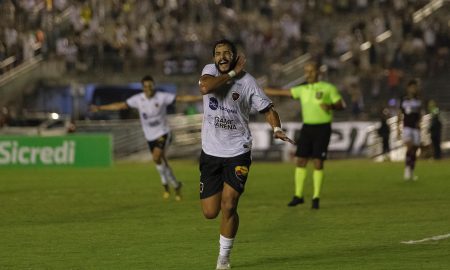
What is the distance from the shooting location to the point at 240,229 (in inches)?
624

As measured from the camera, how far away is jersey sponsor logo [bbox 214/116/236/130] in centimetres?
1195

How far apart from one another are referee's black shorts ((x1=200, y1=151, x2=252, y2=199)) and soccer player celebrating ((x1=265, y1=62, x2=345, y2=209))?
22.4 ft

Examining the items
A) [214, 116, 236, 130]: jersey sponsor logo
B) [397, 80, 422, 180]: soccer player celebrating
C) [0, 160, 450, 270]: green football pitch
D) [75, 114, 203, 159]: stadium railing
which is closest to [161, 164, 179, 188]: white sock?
[0, 160, 450, 270]: green football pitch

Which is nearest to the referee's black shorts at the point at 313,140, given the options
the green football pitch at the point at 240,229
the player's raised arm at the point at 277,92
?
the player's raised arm at the point at 277,92

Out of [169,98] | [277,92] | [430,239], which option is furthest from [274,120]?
[169,98]

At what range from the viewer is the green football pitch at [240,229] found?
498 inches

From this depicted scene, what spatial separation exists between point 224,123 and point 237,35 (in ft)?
99.7

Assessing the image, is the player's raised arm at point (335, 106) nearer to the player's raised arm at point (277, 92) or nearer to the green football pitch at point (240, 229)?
the player's raised arm at point (277, 92)

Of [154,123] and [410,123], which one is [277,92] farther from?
[410,123]

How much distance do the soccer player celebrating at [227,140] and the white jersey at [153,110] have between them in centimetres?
942

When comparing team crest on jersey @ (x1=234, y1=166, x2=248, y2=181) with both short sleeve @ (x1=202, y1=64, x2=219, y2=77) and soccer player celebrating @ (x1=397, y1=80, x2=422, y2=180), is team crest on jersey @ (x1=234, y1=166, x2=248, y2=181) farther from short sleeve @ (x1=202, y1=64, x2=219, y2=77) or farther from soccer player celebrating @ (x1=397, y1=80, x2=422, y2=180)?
soccer player celebrating @ (x1=397, y1=80, x2=422, y2=180)

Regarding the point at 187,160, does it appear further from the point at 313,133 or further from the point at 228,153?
the point at 228,153

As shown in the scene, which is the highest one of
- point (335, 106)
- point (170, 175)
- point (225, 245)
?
point (335, 106)

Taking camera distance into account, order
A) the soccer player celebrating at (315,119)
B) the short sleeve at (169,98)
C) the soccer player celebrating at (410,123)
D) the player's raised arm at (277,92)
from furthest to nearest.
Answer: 1. the soccer player celebrating at (410,123)
2. the short sleeve at (169,98)
3. the soccer player celebrating at (315,119)
4. the player's raised arm at (277,92)
